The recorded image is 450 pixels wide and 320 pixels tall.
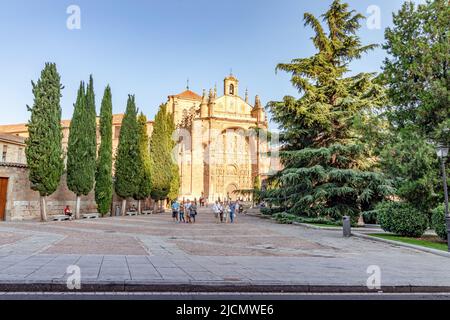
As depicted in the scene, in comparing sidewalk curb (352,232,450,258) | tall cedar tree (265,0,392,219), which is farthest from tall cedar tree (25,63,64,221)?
sidewalk curb (352,232,450,258)

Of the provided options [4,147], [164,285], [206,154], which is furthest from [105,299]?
[206,154]

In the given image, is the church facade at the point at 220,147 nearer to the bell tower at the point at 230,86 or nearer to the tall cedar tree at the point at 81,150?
the bell tower at the point at 230,86

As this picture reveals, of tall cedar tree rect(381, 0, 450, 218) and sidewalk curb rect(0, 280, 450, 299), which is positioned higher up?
tall cedar tree rect(381, 0, 450, 218)

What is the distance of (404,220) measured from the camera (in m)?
14.6

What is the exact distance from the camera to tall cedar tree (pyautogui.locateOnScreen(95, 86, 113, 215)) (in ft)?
91.2

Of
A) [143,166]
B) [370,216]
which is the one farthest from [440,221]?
[143,166]

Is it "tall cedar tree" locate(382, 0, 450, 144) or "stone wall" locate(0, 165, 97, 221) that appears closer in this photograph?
"tall cedar tree" locate(382, 0, 450, 144)

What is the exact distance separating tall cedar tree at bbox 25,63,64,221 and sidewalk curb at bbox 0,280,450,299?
58.4 ft

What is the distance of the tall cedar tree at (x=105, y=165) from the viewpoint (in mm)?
27812

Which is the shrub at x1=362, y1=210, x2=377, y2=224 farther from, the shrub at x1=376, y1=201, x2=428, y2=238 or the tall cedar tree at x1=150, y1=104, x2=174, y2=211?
the tall cedar tree at x1=150, y1=104, x2=174, y2=211

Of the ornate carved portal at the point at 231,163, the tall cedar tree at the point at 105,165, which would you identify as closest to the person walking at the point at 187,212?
the tall cedar tree at the point at 105,165

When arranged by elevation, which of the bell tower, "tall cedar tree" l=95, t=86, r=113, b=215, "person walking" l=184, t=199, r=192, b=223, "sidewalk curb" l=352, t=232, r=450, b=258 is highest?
the bell tower
